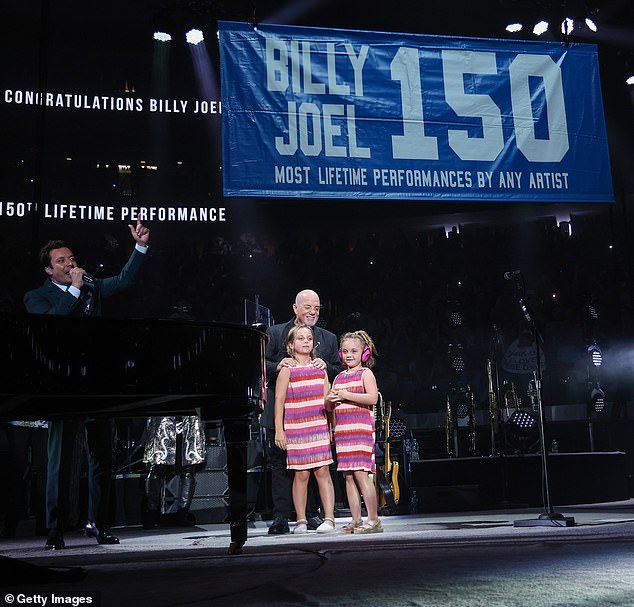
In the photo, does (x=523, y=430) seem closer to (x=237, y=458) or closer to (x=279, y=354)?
(x=279, y=354)

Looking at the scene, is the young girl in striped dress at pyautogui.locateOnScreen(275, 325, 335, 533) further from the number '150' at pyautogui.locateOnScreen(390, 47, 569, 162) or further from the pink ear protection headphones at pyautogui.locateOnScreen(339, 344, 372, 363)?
the number '150' at pyautogui.locateOnScreen(390, 47, 569, 162)

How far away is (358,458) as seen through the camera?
4.41m

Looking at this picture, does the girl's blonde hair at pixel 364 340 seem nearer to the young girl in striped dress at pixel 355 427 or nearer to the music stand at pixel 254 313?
the young girl in striped dress at pixel 355 427

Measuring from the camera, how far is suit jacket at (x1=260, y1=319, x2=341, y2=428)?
501 centimetres

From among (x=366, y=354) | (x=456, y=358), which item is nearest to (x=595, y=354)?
(x=456, y=358)

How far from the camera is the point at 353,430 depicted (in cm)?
446

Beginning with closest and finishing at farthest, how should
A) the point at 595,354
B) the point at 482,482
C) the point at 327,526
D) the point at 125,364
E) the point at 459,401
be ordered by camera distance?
the point at 125,364 < the point at 327,526 < the point at 482,482 < the point at 459,401 < the point at 595,354

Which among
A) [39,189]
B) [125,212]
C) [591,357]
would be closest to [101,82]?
[125,212]

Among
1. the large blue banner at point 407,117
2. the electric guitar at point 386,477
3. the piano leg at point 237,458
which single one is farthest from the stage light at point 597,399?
the piano leg at point 237,458

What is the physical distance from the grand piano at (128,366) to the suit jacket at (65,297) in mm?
1257

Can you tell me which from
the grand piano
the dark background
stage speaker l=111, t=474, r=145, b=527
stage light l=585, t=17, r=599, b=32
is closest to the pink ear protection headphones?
the grand piano

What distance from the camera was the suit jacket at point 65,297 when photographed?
409cm

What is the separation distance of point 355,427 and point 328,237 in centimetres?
998

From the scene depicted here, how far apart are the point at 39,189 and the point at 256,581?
4230mm
